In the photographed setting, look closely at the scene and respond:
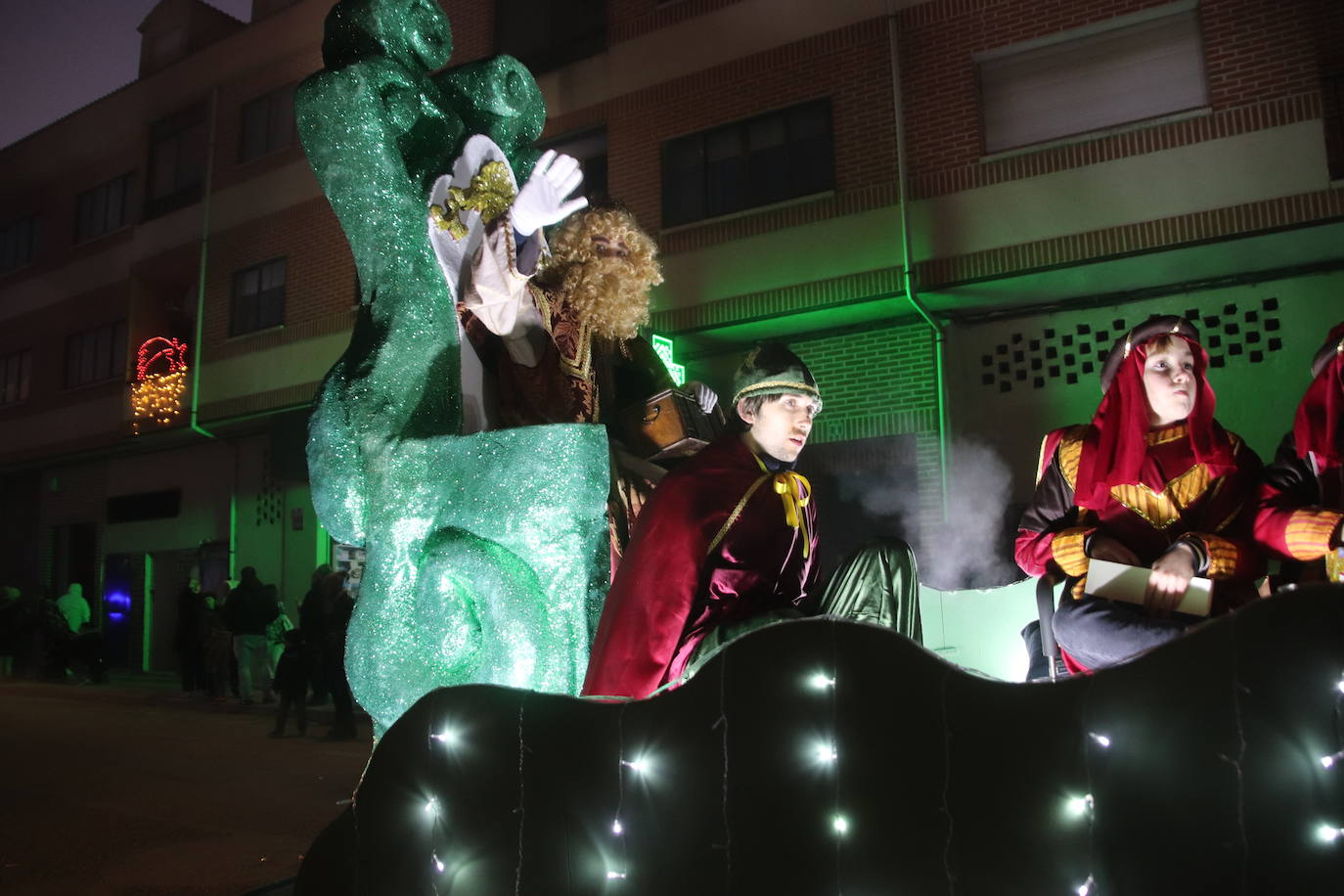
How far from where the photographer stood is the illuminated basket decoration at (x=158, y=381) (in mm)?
18094

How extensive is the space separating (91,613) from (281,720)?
13.3 meters

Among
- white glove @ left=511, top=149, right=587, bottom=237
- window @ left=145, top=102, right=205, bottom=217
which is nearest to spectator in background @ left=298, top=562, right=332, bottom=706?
white glove @ left=511, top=149, right=587, bottom=237

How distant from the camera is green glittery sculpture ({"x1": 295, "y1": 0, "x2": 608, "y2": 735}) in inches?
120

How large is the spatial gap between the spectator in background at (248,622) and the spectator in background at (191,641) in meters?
1.99

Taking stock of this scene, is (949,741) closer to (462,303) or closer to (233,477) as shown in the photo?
(462,303)

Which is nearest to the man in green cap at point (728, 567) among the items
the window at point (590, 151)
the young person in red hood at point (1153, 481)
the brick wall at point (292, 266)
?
the young person in red hood at point (1153, 481)

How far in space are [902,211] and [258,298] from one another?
11.6 meters

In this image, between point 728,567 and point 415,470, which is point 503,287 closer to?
point 415,470

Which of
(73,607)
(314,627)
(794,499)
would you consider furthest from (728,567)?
(73,607)

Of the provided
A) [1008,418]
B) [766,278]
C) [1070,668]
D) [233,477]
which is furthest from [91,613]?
[1070,668]

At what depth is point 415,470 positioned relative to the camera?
3.26 meters

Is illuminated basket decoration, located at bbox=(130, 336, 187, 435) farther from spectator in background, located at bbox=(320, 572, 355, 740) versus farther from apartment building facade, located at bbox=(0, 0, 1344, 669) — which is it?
spectator in background, located at bbox=(320, 572, 355, 740)

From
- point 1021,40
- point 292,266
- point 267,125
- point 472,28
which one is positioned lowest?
point 292,266

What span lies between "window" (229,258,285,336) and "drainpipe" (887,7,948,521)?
10755 millimetres
